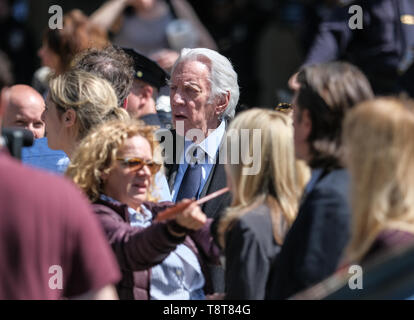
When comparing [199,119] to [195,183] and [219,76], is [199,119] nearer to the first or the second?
[219,76]

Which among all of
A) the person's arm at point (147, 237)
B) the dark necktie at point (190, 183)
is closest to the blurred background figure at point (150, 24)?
the dark necktie at point (190, 183)

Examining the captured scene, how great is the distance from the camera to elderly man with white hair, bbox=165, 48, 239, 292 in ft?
15.3

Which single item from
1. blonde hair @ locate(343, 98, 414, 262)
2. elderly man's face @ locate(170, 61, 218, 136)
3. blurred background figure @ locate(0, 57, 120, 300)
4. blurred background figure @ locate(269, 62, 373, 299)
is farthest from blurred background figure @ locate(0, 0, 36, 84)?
blurred background figure @ locate(0, 57, 120, 300)

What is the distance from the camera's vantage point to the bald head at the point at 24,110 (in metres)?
4.99

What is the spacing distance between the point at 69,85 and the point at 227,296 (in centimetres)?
143

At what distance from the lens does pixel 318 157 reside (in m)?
3.30

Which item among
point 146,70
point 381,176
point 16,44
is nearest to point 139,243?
point 381,176

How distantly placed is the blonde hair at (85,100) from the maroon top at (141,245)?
0.60m

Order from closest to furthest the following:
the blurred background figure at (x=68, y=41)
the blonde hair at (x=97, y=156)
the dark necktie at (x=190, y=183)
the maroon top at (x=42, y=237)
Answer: the maroon top at (x=42, y=237) < the blonde hair at (x=97, y=156) < the dark necktie at (x=190, y=183) < the blurred background figure at (x=68, y=41)

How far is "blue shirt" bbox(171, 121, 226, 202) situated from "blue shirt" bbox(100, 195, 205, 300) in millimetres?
924

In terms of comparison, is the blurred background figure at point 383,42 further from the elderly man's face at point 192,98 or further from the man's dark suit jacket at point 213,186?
the man's dark suit jacket at point 213,186

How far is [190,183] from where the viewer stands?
465cm

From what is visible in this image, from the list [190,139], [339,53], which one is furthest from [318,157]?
[339,53]
